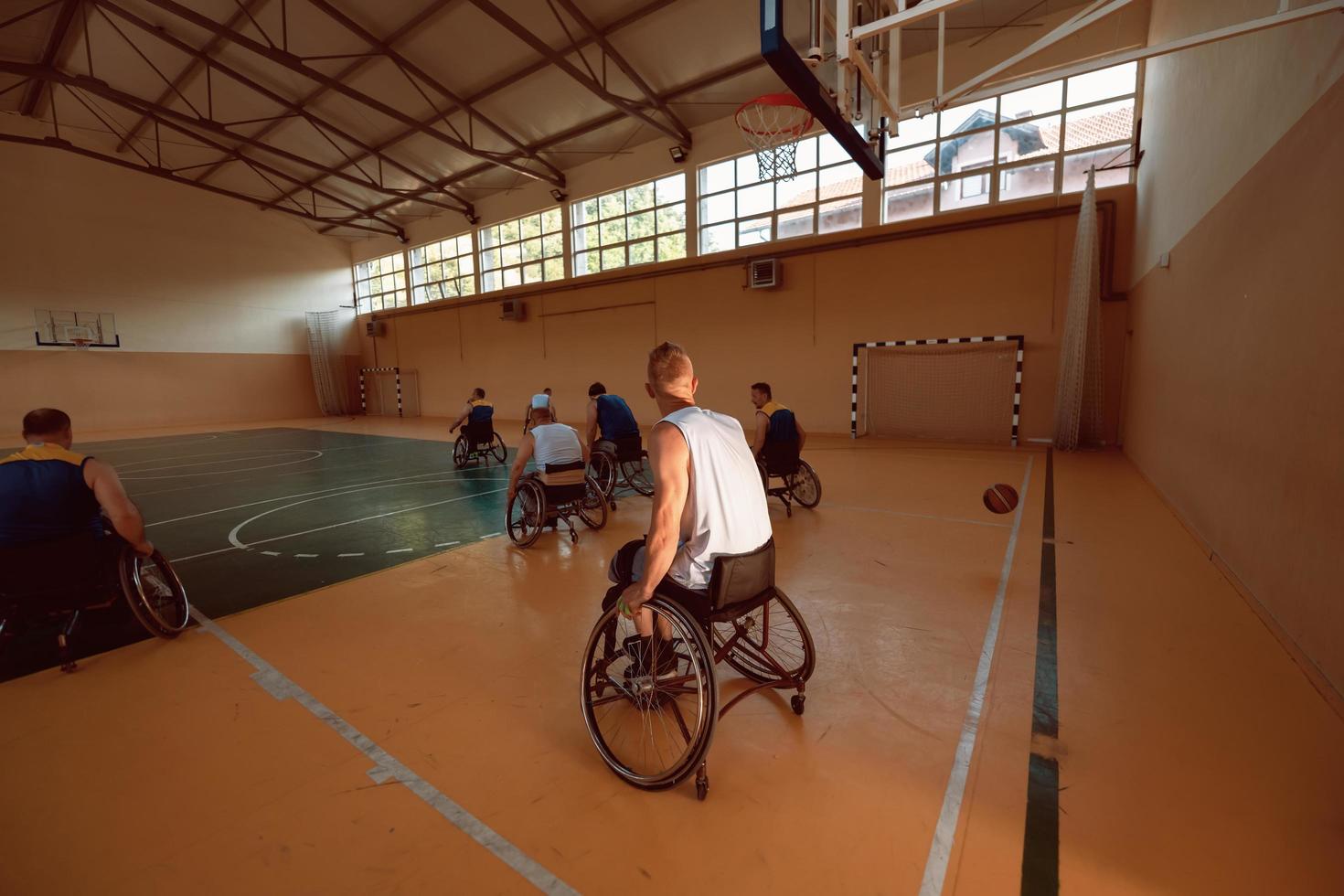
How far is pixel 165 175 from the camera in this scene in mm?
13969

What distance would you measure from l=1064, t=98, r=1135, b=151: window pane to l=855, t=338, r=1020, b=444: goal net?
9.55ft

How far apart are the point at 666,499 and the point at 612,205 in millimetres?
12966

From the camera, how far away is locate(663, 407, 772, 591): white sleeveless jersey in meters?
1.74

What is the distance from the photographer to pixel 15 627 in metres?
2.59

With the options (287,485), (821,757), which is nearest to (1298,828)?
(821,757)

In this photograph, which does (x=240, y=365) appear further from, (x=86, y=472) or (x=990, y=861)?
(x=990, y=861)

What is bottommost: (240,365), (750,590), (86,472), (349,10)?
(750,590)

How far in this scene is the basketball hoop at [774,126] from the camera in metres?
5.47

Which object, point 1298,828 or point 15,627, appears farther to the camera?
point 15,627

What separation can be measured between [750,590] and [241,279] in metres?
21.2

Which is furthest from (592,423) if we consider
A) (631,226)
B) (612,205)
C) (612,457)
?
(612,205)

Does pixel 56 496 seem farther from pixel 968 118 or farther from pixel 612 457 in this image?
pixel 968 118

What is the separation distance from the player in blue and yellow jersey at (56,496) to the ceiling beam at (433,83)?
9750mm

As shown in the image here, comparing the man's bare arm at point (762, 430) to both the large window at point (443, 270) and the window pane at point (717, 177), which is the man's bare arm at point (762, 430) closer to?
the window pane at point (717, 177)
